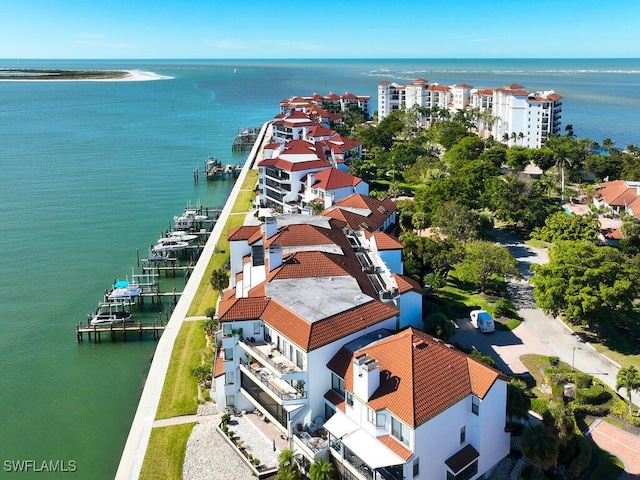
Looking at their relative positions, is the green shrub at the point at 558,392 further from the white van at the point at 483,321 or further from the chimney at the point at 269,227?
the chimney at the point at 269,227

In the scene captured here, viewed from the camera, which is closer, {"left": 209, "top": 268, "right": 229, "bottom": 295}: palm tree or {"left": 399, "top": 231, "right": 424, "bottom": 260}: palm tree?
{"left": 209, "top": 268, "right": 229, "bottom": 295}: palm tree

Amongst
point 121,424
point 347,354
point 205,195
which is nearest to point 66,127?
point 205,195

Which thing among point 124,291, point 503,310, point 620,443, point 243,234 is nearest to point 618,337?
point 503,310

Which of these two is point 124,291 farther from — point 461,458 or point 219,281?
point 461,458

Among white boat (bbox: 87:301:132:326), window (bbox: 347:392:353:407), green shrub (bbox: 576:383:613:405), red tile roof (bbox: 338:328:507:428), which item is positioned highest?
red tile roof (bbox: 338:328:507:428)

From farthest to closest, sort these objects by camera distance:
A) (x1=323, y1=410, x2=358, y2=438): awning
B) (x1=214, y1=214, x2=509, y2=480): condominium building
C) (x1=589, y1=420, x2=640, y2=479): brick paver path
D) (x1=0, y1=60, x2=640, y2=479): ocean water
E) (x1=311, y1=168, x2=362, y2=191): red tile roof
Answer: (x1=311, y1=168, x2=362, y2=191): red tile roof < (x1=0, y1=60, x2=640, y2=479): ocean water < (x1=589, y1=420, x2=640, y2=479): brick paver path < (x1=323, y1=410, x2=358, y2=438): awning < (x1=214, y1=214, x2=509, y2=480): condominium building

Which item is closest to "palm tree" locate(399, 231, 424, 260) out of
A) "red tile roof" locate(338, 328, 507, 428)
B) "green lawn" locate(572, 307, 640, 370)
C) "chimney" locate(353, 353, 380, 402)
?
"green lawn" locate(572, 307, 640, 370)

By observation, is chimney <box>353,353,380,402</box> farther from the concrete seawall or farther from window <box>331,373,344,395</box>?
the concrete seawall
